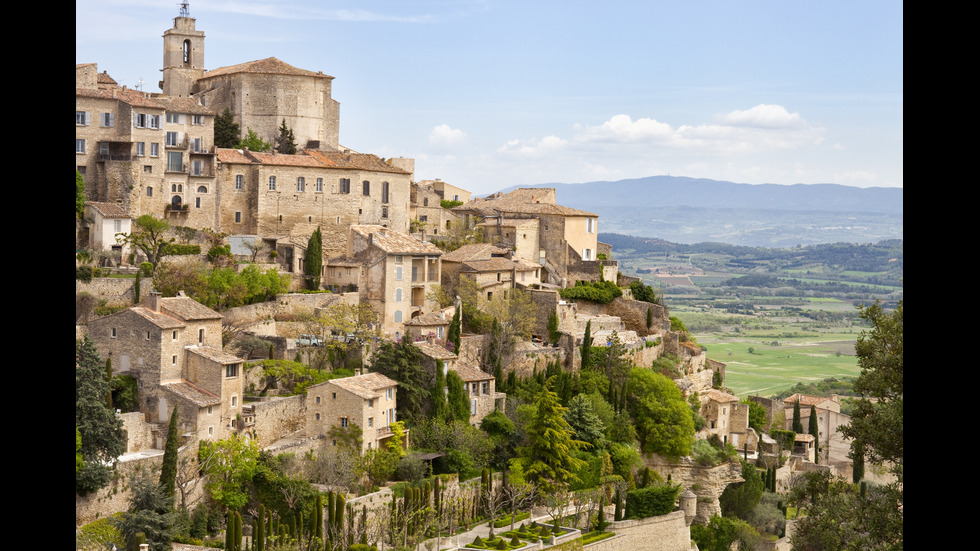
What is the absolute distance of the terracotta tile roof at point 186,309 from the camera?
29438 mm

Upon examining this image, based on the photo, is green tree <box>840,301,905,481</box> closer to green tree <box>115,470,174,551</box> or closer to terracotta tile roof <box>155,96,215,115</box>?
green tree <box>115,470,174,551</box>

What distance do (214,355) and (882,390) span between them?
60.5 feet

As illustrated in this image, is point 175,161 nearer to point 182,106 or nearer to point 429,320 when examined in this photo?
point 182,106

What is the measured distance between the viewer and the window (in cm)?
4059

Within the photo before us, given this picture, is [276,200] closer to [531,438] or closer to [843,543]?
[531,438]

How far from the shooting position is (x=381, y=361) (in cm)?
3241

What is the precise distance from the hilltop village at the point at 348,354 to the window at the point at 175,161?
0.23ft

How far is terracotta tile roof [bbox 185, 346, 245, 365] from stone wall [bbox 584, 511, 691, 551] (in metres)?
11.5

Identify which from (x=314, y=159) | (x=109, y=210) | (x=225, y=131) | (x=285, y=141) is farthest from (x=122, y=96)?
(x=285, y=141)

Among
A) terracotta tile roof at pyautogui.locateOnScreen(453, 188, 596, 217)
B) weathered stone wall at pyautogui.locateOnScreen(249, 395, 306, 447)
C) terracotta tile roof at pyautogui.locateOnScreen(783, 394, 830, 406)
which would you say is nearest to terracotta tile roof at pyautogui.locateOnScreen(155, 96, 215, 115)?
terracotta tile roof at pyautogui.locateOnScreen(453, 188, 596, 217)

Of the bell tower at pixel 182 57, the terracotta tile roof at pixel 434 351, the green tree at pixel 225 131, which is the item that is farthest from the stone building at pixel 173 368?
the bell tower at pixel 182 57

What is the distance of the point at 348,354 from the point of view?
33469 mm
